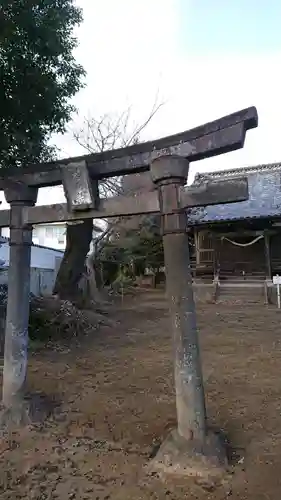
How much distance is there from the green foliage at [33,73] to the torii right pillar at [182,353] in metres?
3.82

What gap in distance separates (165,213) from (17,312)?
89.4 inches

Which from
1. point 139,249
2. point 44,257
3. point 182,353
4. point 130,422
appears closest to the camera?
point 182,353

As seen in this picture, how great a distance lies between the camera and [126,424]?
484 cm

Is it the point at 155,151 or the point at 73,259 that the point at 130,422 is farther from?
the point at 73,259

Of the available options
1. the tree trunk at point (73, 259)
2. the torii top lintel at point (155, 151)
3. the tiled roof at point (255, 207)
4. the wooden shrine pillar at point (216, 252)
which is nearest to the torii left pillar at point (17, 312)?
the torii top lintel at point (155, 151)

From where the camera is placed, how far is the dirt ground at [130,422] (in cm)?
348

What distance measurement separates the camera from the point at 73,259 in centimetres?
1248

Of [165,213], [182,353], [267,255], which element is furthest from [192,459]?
[267,255]

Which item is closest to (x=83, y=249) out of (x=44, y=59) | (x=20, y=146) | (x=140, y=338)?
(x=140, y=338)

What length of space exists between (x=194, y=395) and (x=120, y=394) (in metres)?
2.33

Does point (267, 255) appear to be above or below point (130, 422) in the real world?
above

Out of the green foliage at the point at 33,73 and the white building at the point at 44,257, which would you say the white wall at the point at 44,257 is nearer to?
the white building at the point at 44,257

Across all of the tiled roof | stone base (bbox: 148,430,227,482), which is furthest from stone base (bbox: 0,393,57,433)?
the tiled roof

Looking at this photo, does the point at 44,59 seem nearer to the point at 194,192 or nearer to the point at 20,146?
the point at 20,146
